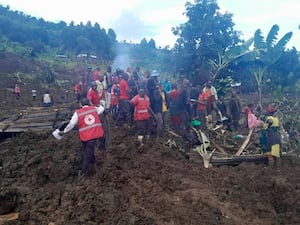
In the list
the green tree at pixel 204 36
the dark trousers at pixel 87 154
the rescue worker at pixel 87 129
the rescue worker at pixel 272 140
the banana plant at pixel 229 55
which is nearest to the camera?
the rescue worker at pixel 87 129

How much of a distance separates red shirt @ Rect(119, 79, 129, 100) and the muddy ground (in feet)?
6.37

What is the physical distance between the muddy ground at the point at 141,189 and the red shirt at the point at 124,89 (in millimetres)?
1940

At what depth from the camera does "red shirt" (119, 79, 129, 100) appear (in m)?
11.0

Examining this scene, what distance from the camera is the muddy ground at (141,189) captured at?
217 inches

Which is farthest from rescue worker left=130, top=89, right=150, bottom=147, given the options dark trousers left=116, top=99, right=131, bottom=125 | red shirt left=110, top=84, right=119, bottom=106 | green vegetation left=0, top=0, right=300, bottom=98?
green vegetation left=0, top=0, right=300, bottom=98

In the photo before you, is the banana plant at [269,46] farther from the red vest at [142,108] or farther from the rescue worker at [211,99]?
the red vest at [142,108]

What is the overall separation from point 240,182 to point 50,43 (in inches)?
2118

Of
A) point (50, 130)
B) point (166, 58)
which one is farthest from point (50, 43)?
point (50, 130)

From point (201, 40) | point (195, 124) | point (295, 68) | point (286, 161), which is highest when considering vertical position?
point (201, 40)

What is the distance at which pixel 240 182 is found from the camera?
24.2 ft

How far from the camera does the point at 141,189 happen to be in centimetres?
655

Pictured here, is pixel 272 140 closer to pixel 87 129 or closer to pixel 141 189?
pixel 141 189

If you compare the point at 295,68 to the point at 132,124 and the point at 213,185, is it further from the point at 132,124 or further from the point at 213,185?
the point at 213,185

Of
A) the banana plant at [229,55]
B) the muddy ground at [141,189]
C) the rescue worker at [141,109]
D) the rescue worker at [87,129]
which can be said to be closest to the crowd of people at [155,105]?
the rescue worker at [141,109]
